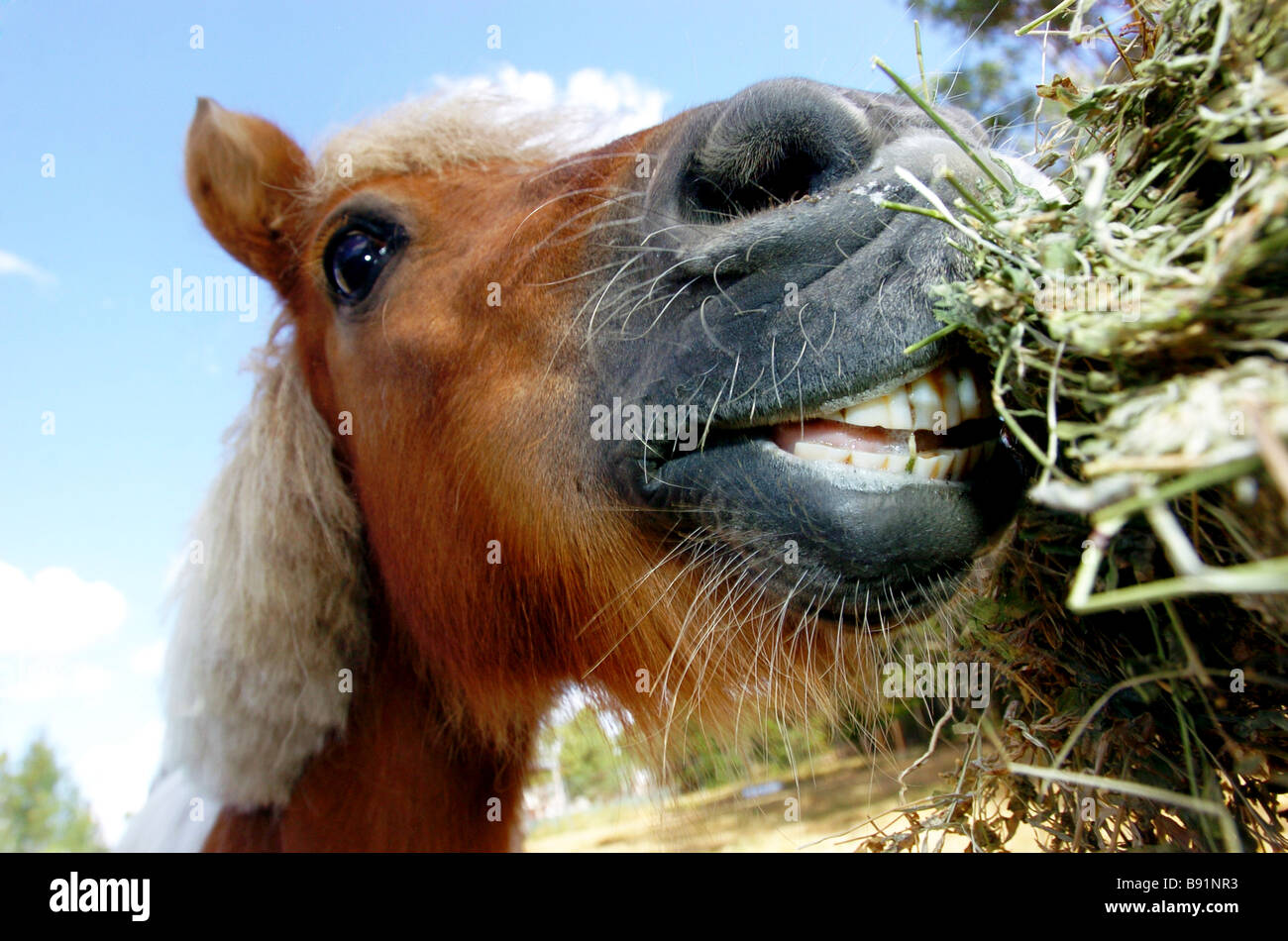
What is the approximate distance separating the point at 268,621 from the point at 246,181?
1.59m

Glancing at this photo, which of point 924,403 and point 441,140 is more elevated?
point 441,140

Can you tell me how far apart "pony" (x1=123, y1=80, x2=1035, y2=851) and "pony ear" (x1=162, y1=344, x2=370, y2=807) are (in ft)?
0.04

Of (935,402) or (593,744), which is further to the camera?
(593,744)

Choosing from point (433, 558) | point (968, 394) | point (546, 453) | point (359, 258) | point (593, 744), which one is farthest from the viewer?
point (593, 744)

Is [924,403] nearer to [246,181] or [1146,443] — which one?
[1146,443]

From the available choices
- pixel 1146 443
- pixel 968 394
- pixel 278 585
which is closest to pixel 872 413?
pixel 968 394

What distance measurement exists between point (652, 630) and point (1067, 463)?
3.61ft

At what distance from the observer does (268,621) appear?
2.42 m

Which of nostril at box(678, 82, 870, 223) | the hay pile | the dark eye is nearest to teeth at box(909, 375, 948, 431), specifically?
the hay pile

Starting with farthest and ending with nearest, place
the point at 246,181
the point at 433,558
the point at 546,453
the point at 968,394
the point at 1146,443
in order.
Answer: the point at 246,181, the point at 433,558, the point at 546,453, the point at 968,394, the point at 1146,443

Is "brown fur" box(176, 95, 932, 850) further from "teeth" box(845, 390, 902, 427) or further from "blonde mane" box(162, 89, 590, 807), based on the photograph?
"teeth" box(845, 390, 902, 427)

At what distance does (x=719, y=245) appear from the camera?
1.54 metres

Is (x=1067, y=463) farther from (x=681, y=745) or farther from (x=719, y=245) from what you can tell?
(x=681, y=745)
